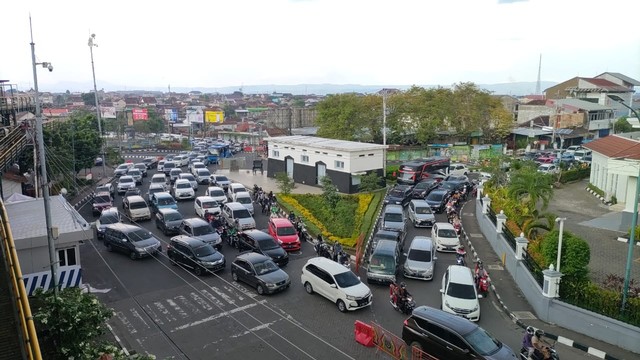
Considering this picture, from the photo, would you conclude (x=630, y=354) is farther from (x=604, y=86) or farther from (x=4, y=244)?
(x=604, y=86)

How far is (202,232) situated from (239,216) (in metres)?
3.68

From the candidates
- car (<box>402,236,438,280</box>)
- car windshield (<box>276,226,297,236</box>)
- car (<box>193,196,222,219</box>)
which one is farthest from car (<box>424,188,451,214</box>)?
car (<box>193,196,222,219</box>)

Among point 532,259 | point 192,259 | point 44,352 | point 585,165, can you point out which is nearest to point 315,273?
point 192,259

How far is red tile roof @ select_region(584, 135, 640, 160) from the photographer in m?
28.2

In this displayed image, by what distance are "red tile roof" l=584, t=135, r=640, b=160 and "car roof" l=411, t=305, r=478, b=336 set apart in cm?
1981

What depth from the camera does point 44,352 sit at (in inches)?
423

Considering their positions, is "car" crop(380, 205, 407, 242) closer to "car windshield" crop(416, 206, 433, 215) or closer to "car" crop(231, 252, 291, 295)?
"car windshield" crop(416, 206, 433, 215)

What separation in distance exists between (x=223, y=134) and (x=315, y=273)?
7851 centimetres

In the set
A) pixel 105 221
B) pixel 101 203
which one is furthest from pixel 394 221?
pixel 101 203

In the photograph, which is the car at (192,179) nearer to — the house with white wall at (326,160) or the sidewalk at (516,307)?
the house with white wall at (326,160)

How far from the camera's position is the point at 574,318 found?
1593 centimetres

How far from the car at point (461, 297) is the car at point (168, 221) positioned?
616 inches

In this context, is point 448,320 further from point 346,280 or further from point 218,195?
point 218,195

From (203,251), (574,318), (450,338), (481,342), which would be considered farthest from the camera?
(203,251)
